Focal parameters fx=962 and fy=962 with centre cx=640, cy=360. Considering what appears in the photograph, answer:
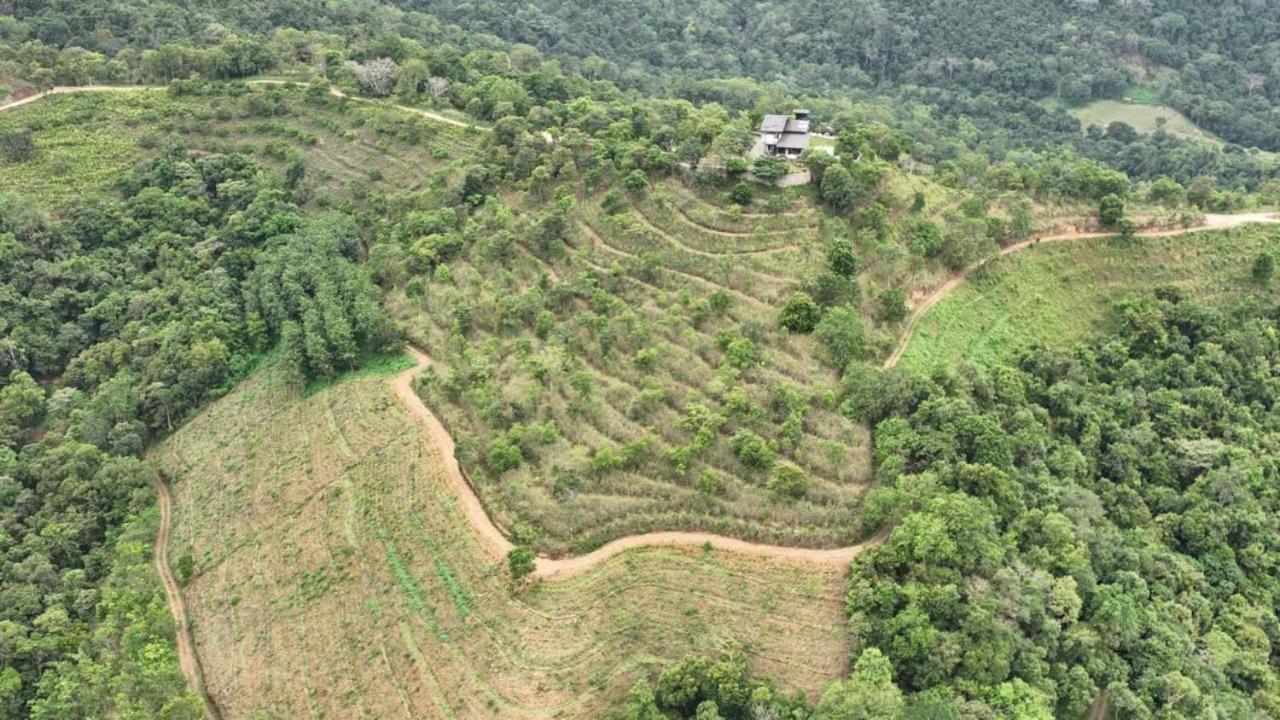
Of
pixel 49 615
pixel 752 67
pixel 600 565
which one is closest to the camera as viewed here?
pixel 600 565

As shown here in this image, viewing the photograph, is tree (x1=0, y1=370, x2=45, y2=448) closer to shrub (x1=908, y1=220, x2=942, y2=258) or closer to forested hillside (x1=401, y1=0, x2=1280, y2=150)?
shrub (x1=908, y1=220, x2=942, y2=258)

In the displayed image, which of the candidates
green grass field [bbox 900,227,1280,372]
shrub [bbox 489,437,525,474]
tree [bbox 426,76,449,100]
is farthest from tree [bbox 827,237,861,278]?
tree [bbox 426,76,449,100]

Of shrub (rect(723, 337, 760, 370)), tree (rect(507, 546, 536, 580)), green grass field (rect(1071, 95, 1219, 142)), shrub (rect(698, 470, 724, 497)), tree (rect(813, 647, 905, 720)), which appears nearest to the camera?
tree (rect(813, 647, 905, 720))

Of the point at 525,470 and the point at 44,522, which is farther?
the point at 44,522

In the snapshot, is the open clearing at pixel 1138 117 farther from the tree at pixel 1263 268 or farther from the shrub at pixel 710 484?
the shrub at pixel 710 484

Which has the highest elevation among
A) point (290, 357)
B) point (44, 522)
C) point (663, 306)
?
point (663, 306)

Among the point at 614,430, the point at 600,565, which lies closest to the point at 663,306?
the point at 614,430

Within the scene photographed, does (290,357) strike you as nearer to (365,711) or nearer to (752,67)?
(365,711)
